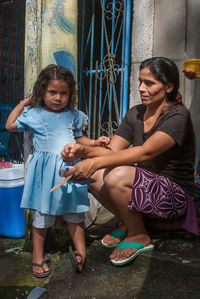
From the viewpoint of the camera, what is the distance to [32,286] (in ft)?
6.58

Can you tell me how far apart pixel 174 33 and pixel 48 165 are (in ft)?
8.13

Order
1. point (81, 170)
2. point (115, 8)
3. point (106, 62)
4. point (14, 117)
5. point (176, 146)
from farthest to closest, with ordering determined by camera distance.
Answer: point (106, 62)
point (115, 8)
point (176, 146)
point (14, 117)
point (81, 170)

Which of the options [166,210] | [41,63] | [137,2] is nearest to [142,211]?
[166,210]

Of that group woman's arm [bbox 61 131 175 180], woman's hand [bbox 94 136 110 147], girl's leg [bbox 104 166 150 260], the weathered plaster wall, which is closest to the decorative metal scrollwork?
the weathered plaster wall

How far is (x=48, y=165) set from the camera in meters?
2.22

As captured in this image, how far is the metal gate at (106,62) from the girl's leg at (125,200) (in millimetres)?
1875

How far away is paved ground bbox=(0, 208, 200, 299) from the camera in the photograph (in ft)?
6.18

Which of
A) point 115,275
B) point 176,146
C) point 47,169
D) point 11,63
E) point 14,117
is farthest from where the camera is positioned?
point 11,63

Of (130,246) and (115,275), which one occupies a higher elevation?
(130,246)

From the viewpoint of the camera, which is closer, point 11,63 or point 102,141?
point 102,141

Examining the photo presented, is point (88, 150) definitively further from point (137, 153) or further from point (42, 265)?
point (42, 265)

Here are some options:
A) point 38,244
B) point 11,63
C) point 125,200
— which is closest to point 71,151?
point 125,200

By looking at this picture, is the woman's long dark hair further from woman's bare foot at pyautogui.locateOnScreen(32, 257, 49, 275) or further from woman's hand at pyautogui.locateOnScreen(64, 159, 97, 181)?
woman's bare foot at pyautogui.locateOnScreen(32, 257, 49, 275)

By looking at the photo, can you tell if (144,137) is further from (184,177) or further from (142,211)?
(142,211)
